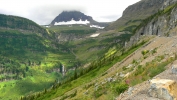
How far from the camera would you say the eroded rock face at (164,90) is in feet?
65.6

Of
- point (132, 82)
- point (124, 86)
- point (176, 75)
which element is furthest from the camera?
point (132, 82)

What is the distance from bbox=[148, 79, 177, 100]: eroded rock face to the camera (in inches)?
788

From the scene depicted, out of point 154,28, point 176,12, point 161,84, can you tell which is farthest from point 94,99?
point 154,28

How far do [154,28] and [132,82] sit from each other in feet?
555

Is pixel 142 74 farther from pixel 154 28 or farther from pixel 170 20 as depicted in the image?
pixel 154 28

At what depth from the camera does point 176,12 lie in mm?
148750

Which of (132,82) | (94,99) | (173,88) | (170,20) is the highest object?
(170,20)

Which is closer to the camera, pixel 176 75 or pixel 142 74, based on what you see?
pixel 176 75

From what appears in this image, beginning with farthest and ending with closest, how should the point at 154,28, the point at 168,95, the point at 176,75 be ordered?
the point at 154,28 → the point at 176,75 → the point at 168,95

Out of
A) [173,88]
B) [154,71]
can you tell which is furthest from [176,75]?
[154,71]

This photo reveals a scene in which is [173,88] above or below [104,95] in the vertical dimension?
above

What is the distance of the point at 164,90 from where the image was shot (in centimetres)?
2022

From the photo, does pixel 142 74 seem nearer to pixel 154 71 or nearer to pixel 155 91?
pixel 154 71

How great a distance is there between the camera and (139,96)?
22578 millimetres
